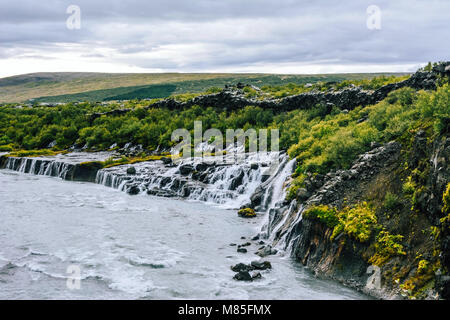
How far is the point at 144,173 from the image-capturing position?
41594 millimetres

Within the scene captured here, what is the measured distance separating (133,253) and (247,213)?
9.62 metres

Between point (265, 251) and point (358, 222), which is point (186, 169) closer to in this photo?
point (265, 251)

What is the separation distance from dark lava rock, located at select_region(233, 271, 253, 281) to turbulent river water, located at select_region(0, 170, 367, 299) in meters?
0.26

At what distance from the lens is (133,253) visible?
21.2m

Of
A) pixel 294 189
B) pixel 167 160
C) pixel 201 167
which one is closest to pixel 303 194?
pixel 294 189

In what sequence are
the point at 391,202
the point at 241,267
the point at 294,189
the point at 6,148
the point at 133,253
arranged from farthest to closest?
the point at 6,148
the point at 294,189
the point at 133,253
the point at 241,267
the point at 391,202

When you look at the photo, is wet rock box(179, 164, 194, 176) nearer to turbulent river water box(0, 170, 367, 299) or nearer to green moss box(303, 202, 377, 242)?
turbulent river water box(0, 170, 367, 299)

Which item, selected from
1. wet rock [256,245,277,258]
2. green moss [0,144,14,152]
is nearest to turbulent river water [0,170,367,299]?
wet rock [256,245,277,258]

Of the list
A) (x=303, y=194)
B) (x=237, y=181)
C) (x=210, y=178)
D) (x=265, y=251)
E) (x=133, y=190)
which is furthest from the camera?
(x=133, y=190)

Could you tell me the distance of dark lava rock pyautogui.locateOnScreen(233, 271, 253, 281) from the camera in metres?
17.4

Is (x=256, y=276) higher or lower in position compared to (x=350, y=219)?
lower

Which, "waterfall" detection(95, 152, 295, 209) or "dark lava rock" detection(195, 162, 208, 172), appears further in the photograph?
"dark lava rock" detection(195, 162, 208, 172)

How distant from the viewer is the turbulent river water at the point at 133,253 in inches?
649

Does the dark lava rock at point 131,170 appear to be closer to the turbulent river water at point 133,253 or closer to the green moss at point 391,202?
the turbulent river water at point 133,253
